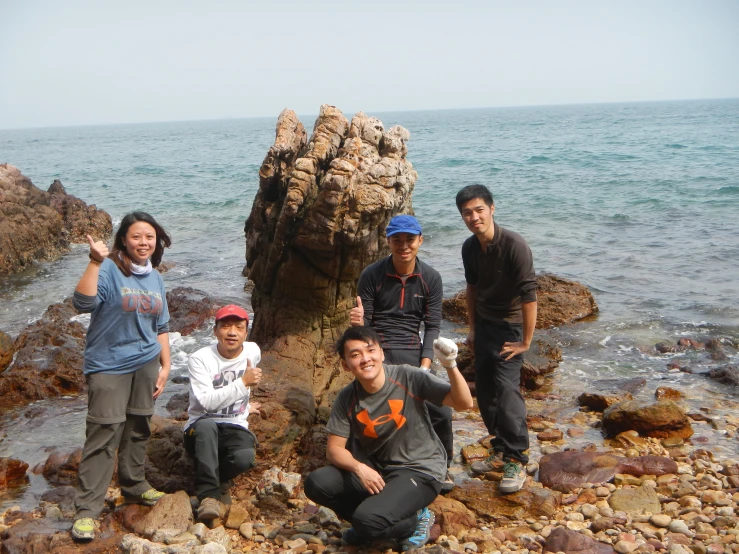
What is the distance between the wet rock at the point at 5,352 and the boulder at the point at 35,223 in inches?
336

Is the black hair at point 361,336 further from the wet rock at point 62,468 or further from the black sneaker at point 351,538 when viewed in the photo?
the wet rock at point 62,468

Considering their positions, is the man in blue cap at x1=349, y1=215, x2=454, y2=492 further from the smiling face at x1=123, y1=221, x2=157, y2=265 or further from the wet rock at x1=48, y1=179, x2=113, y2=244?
the wet rock at x1=48, y1=179, x2=113, y2=244

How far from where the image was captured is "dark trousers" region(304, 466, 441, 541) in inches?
172

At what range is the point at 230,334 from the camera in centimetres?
518

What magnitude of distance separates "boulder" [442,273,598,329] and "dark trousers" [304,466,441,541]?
7.87m

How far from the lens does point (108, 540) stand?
4680mm

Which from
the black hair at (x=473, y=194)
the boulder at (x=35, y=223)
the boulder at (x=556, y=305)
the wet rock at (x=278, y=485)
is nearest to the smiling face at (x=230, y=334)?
the wet rock at (x=278, y=485)

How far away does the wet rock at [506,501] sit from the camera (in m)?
5.37

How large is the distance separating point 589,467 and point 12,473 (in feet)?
17.1

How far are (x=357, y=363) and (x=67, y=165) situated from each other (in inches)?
2159

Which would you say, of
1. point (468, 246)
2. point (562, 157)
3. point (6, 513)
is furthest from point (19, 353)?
point (562, 157)

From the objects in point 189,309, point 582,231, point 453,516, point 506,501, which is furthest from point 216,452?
point 582,231

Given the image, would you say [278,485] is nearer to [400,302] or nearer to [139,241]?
[400,302]

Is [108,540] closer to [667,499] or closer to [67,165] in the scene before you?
[667,499]
